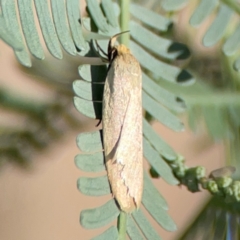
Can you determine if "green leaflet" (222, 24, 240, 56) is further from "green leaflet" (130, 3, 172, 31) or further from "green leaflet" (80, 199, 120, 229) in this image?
"green leaflet" (80, 199, 120, 229)

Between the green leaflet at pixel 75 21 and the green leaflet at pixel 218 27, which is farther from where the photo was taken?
the green leaflet at pixel 218 27

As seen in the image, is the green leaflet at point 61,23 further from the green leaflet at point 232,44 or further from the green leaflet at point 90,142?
the green leaflet at point 232,44

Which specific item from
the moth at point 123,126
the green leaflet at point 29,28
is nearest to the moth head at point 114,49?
the moth at point 123,126

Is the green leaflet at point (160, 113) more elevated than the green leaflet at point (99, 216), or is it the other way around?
the green leaflet at point (160, 113)

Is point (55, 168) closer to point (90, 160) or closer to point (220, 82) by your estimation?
point (220, 82)

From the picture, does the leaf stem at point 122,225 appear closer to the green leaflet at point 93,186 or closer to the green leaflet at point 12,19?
the green leaflet at point 93,186

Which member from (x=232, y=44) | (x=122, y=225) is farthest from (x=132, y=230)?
(x=232, y=44)

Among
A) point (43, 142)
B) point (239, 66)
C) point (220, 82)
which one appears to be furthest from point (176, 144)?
point (239, 66)

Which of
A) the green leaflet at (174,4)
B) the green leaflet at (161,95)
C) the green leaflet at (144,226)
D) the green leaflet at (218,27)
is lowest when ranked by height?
the green leaflet at (144,226)
